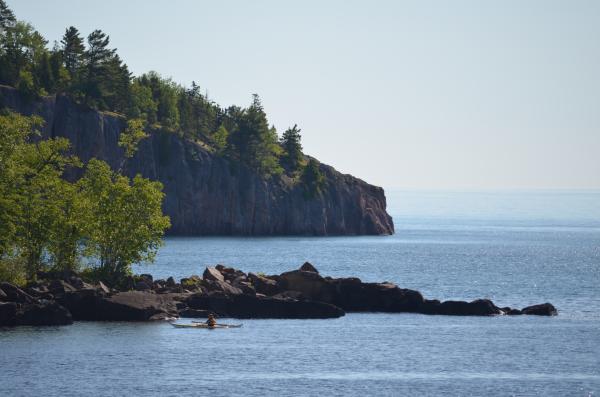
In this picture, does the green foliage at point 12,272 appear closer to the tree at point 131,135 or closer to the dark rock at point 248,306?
the dark rock at point 248,306

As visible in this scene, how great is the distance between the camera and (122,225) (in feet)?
283

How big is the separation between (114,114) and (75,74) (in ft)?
33.6

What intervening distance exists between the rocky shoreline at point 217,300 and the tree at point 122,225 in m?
2.19

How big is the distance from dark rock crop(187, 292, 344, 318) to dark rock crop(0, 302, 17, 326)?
1515 centimetres

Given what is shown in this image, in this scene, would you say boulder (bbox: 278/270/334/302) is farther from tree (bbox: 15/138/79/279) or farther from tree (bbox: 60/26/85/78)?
tree (bbox: 60/26/85/78)

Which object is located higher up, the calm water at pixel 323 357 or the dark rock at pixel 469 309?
the dark rock at pixel 469 309

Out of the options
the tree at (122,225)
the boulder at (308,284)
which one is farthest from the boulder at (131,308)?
the boulder at (308,284)

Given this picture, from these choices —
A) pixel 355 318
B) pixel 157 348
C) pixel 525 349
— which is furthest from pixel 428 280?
pixel 157 348

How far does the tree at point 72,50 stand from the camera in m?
195

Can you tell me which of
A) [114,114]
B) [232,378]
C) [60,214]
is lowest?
[232,378]

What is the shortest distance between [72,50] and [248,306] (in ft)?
399

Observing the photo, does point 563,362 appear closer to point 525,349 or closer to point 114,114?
point 525,349

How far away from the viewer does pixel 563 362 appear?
223 ft

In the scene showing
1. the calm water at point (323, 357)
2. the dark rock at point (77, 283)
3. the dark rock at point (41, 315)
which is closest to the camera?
the calm water at point (323, 357)
